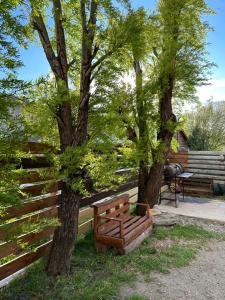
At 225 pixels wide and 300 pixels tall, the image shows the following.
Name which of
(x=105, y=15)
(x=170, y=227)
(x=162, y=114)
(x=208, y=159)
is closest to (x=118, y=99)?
(x=105, y=15)

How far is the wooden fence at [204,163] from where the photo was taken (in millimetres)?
10570

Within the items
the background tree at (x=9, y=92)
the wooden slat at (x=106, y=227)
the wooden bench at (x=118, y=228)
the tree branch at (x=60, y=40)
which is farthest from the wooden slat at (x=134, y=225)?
the background tree at (x=9, y=92)

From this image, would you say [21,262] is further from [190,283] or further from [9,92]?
[9,92]

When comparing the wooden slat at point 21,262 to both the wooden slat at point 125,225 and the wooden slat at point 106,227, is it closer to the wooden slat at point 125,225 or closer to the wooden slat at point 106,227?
the wooden slat at point 106,227

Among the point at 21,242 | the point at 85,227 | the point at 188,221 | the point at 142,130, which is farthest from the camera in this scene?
the point at 188,221

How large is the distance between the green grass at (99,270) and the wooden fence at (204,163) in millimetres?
5162

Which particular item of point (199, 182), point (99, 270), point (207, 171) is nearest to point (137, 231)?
point (99, 270)

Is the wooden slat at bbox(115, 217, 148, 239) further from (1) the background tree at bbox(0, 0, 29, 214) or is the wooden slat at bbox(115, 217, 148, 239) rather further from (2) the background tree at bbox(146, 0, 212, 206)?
(1) the background tree at bbox(0, 0, 29, 214)

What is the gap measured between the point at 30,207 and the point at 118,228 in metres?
1.78

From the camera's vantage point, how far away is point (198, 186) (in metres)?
10.8

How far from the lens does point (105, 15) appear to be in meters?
4.16

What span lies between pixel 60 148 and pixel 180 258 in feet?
8.77

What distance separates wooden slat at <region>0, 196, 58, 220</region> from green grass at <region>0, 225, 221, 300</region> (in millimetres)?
826

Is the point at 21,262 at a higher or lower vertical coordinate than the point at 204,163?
lower
